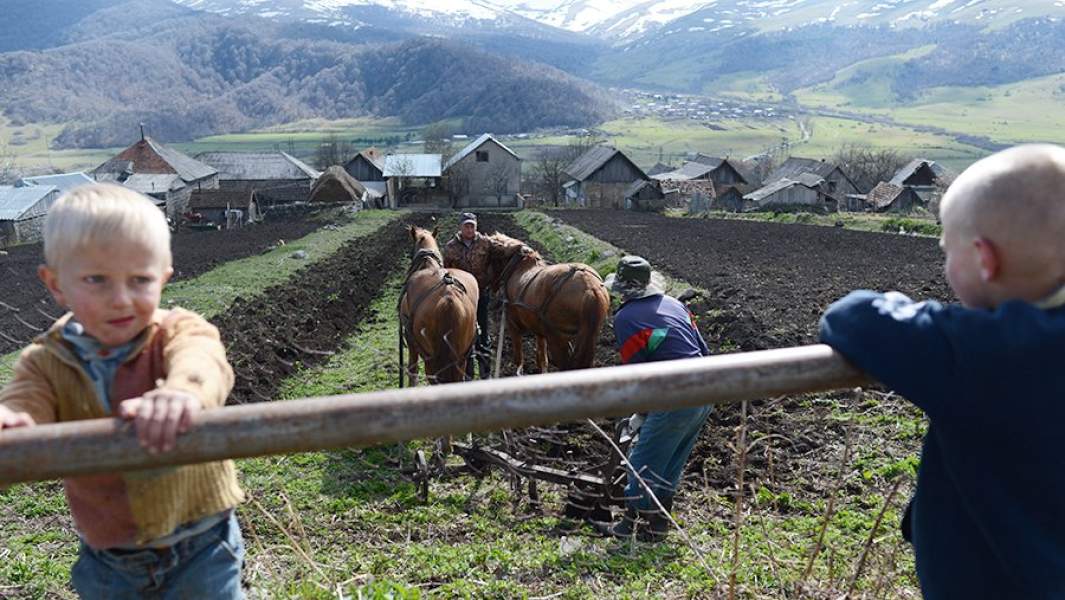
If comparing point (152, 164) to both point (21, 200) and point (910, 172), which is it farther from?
point (910, 172)

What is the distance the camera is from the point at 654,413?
19.2ft

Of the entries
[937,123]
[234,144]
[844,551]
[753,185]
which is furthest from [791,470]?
[937,123]

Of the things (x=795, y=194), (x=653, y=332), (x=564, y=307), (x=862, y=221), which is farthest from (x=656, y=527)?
(x=795, y=194)

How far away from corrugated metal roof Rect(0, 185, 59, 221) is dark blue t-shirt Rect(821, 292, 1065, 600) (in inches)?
1927

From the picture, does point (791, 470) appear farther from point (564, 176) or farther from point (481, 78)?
point (481, 78)

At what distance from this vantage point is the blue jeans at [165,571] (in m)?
2.02

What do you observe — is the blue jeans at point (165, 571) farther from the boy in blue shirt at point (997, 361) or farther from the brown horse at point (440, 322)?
the brown horse at point (440, 322)

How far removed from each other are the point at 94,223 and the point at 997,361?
2.06m

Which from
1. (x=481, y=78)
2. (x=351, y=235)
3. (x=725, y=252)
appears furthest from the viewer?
(x=481, y=78)

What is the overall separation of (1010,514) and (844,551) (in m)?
3.96

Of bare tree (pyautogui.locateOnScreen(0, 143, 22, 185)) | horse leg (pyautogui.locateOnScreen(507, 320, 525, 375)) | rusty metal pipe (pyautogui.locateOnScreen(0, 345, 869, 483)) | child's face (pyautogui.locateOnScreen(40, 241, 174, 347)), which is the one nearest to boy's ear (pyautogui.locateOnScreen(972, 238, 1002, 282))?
rusty metal pipe (pyautogui.locateOnScreen(0, 345, 869, 483))

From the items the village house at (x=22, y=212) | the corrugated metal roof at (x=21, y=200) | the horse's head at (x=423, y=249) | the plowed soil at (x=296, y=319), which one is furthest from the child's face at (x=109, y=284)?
the village house at (x=22, y=212)

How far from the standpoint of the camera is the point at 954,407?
1672 millimetres

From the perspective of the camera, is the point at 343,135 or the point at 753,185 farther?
the point at 343,135
